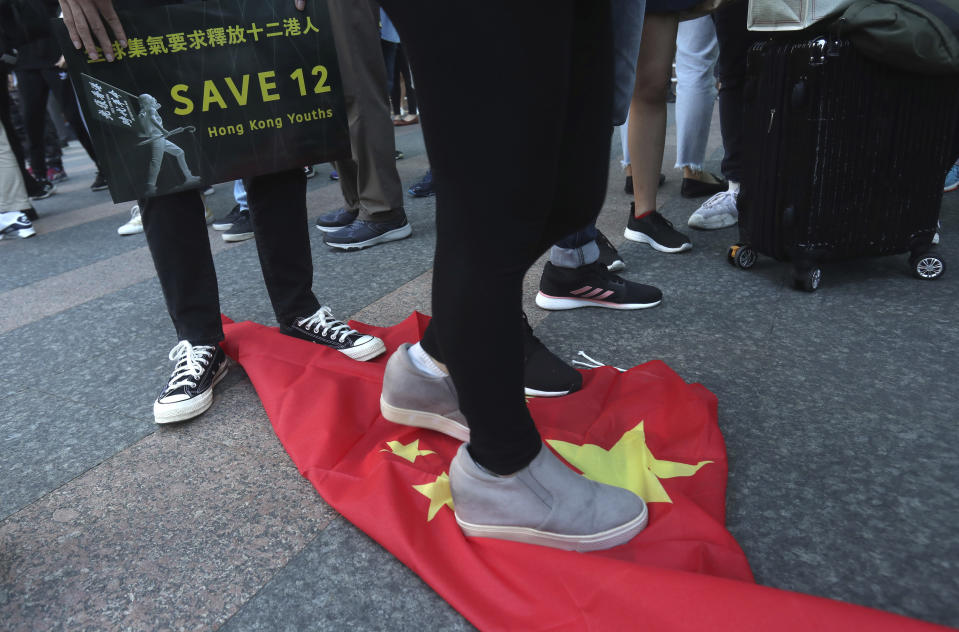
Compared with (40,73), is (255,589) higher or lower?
lower

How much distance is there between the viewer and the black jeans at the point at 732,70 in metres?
2.75

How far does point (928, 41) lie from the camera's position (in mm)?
1710

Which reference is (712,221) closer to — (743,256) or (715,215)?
(715,215)

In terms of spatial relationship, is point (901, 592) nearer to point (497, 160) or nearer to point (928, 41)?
point (497, 160)

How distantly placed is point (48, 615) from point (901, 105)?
2.30 metres

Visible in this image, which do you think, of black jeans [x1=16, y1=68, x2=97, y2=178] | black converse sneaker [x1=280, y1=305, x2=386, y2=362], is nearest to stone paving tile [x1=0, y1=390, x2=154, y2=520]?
black converse sneaker [x1=280, y1=305, x2=386, y2=362]

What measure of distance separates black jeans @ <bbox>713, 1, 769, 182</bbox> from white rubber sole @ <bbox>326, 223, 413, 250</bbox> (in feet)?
4.69

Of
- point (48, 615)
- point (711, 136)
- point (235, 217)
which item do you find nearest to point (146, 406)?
point (48, 615)

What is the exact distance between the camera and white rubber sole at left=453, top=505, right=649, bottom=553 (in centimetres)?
101

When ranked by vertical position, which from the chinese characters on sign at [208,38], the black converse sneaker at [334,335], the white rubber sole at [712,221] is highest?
the chinese characters on sign at [208,38]

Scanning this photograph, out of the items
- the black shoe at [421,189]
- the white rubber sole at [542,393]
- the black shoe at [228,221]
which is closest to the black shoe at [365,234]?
the black shoe at [228,221]

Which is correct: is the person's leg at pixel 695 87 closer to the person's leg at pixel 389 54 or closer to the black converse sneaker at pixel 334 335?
the black converse sneaker at pixel 334 335

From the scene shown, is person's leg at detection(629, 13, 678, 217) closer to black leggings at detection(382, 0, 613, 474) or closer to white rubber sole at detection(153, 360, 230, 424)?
black leggings at detection(382, 0, 613, 474)

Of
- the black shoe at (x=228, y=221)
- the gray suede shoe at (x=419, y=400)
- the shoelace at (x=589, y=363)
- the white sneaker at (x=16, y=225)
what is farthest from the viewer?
the white sneaker at (x=16, y=225)
